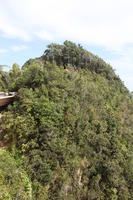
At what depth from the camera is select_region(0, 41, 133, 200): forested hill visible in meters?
7.94

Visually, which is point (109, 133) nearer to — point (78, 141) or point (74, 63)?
point (78, 141)

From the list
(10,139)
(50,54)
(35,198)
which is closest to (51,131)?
(10,139)

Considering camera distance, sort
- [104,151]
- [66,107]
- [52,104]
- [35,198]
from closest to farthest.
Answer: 1. [35,198]
2. [52,104]
3. [66,107]
4. [104,151]

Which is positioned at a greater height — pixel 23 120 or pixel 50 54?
pixel 50 54

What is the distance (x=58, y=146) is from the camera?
29.3 ft

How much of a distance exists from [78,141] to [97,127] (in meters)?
2.53

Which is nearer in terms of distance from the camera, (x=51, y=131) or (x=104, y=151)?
(x=51, y=131)

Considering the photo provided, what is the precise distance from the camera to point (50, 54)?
22.5 metres

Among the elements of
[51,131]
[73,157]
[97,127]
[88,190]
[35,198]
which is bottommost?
[88,190]

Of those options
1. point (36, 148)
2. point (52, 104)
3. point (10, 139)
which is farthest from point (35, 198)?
point (52, 104)

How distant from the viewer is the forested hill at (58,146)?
26.0ft

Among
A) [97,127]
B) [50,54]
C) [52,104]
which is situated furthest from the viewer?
[50,54]

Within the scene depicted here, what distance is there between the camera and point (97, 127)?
12.8 m

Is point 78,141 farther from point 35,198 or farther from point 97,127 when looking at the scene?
point 35,198
